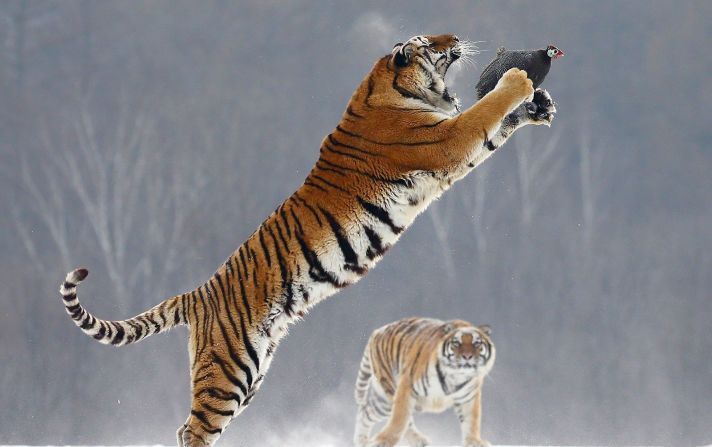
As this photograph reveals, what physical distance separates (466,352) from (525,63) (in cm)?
191

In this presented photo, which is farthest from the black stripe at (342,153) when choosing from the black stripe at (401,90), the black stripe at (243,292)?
the black stripe at (243,292)

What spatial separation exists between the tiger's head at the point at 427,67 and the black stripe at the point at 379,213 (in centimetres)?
33

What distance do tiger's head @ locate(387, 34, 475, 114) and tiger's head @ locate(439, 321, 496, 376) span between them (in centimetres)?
164

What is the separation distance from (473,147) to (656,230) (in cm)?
837

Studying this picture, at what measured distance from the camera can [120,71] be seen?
407 inches

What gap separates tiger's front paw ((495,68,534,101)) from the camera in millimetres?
2400

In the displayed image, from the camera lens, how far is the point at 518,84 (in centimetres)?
240

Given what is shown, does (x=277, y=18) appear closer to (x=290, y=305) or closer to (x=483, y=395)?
(x=483, y=395)

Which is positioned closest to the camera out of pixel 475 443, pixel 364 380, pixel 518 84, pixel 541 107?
pixel 518 84

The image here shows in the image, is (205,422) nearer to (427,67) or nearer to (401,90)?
(401,90)

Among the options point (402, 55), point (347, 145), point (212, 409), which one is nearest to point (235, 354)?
point (212, 409)

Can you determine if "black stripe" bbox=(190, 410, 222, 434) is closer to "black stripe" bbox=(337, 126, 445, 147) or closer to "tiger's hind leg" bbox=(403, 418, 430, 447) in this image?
"black stripe" bbox=(337, 126, 445, 147)

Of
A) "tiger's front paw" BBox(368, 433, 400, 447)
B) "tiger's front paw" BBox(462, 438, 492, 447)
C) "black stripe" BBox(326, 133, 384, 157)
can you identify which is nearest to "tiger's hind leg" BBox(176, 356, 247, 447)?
"black stripe" BBox(326, 133, 384, 157)

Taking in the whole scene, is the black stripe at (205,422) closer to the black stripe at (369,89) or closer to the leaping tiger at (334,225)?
the leaping tiger at (334,225)
